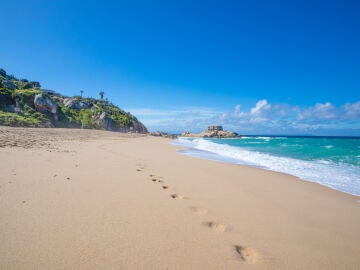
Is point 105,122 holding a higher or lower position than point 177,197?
higher

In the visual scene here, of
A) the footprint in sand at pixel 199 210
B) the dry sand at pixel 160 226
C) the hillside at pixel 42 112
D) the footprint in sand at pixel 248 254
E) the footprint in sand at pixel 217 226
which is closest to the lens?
the dry sand at pixel 160 226

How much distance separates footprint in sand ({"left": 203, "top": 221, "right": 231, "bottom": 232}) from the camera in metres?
2.53

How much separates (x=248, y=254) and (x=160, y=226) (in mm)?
1059

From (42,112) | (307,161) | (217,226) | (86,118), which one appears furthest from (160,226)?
(86,118)

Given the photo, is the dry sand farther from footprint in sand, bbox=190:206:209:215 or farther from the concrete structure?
the concrete structure

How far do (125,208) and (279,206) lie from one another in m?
2.84

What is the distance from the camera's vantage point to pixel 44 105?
34219 millimetres

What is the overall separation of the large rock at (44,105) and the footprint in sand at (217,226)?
40231 millimetres

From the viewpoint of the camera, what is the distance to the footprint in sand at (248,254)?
1955 millimetres

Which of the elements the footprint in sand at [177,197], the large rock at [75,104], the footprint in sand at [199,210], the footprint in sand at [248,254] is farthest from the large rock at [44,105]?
the footprint in sand at [248,254]

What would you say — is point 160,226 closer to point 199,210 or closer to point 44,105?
point 199,210

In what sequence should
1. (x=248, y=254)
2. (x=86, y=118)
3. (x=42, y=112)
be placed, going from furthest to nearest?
(x=86, y=118) → (x=42, y=112) → (x=248, y=254)

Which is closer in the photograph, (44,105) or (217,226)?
(217,226)

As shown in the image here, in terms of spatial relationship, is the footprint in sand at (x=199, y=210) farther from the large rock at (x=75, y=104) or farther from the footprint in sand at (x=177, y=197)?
the large rock at (x=75, y=104)
